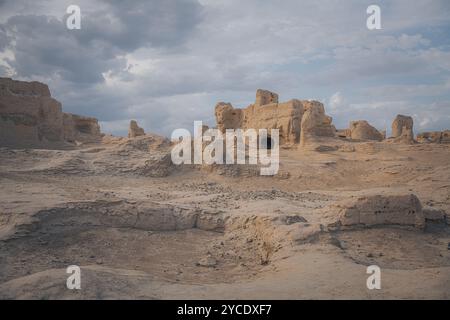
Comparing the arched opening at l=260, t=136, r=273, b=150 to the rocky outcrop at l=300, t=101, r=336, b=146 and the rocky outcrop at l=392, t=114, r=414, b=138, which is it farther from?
the rocky outcrop at l=392, t=114, r=414, b=138

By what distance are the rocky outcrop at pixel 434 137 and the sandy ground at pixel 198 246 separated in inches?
764

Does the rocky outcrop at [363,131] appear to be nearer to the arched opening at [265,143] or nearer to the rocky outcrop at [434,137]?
the rocky outcrop at [434,137]

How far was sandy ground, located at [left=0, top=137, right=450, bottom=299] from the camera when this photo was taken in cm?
381

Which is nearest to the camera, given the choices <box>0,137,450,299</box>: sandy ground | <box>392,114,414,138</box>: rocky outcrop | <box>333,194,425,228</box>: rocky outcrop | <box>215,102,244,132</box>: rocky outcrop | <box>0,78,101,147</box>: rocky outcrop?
<box>0,137,450,299</box>: sandy ground

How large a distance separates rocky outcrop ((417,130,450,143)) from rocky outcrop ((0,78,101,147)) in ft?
82.6

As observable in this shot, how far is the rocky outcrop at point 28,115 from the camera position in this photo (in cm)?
1603

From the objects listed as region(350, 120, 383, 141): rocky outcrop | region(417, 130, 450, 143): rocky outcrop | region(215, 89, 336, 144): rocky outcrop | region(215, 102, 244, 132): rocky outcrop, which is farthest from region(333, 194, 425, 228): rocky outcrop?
region(417, 130, 450, 143): rocky outcrop

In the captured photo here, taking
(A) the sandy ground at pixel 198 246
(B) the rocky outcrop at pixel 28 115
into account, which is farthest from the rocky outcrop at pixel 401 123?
(B) the rocky outcrop at pixel 28 115

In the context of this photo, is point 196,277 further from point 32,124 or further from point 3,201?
point 32,124

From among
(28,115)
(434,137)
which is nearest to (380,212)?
(28,115)

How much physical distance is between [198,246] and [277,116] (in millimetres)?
16377

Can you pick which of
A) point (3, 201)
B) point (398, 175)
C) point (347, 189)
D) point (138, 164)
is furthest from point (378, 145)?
point (3, 201)

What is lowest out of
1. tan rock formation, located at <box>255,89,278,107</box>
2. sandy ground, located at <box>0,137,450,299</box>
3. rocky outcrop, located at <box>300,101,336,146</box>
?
sandy ground, located at <box>0,137,450,299</box>
